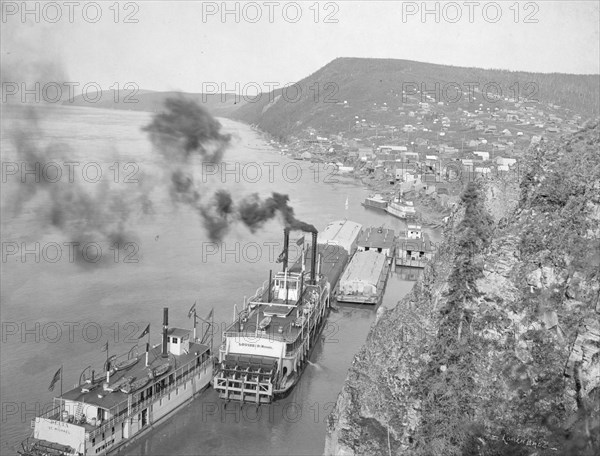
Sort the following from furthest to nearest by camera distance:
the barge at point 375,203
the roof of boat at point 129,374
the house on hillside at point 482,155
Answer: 1. the house on hillside at point 482,155
2. the barge at point 375,203
3. the roof of boat at point 129,374

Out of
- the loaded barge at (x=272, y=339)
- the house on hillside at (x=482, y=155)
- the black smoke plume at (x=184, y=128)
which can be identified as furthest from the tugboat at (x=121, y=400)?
the house on hillside at (x=482, y=155)

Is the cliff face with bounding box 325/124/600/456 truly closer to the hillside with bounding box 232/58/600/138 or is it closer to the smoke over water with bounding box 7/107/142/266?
the smoke over water with bounding box 7/107/142/266

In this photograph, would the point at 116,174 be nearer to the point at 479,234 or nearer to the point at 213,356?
the point at 213,356

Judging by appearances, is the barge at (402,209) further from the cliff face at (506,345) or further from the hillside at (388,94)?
the hillside at (388,94)

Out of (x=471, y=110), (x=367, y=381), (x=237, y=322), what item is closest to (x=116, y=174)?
(x=237, y=322)

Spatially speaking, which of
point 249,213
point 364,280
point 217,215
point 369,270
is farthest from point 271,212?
point 217,215
